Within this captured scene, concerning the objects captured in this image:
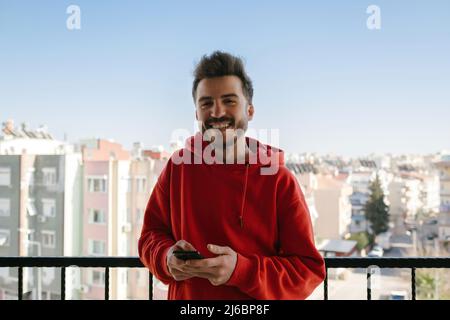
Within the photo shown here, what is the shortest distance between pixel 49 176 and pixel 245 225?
4915mm

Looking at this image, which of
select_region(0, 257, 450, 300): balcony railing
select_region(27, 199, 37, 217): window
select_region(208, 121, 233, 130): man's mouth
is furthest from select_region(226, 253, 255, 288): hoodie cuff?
select_region(27, 199, 37, 217): window

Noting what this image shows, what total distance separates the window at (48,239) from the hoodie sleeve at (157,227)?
5054 mm

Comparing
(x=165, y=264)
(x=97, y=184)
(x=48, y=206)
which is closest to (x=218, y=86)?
(x=165, y=264)

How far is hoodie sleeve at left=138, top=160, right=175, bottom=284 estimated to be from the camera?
0.68 meters

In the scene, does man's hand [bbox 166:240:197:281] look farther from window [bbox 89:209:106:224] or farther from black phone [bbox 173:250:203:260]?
window [bbox 89:209:106:224]

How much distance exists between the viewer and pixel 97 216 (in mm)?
5090

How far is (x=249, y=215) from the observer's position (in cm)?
66

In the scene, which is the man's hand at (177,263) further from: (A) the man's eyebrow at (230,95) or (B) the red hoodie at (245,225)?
(A) the man's eyebrow at (230,95)

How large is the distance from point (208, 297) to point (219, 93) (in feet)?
1.14

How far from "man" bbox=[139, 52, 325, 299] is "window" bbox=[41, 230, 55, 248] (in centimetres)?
→ 511

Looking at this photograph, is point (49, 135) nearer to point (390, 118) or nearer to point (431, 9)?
point (390, 118)

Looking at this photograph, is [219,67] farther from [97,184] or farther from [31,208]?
[31,208]

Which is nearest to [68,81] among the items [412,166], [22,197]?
[412,166]

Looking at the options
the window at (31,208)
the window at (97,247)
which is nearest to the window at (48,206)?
the window at (31,208)
